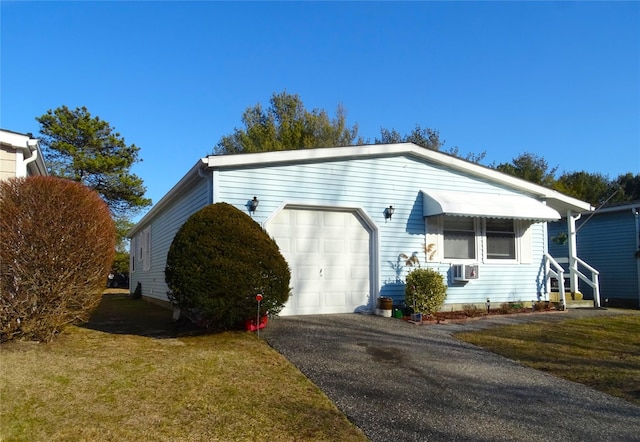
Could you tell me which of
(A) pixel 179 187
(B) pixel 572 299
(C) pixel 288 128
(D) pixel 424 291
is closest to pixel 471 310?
(D) pixel 424 291

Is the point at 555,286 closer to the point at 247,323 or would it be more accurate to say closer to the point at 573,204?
the point at 573,204

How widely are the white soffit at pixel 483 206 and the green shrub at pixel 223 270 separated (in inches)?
174

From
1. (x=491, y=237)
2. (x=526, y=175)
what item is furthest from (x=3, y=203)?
(x=526, y=175)

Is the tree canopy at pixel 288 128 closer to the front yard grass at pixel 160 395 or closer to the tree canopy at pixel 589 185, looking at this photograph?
the tree canopy at pixel 589 185

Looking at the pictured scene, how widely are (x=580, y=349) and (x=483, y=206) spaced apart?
419cm

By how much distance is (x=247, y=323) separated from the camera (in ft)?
24.1

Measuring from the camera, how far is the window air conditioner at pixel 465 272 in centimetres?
1042

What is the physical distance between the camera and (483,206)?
34.6ft

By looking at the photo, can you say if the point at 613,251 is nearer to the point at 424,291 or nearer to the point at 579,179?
the point at 424,291

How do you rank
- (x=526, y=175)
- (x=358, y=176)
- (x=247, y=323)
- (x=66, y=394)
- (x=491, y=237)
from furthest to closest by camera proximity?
1. (x=526, y=175)
2. (x=491, y=237)
3. (x=358, y=176)
4. (x=247, y=323)
5. (x=66, y=394)

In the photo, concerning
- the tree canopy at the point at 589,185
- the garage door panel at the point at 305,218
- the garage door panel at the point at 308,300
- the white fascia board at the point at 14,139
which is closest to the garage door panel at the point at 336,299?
the garage door panel at the point at 308,300

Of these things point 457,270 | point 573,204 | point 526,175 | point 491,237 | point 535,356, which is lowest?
point 535,356

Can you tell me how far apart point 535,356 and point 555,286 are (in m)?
7.82

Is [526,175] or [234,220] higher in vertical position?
[526,175]
